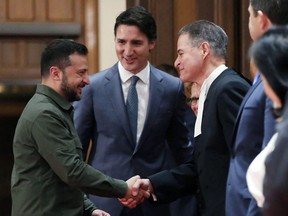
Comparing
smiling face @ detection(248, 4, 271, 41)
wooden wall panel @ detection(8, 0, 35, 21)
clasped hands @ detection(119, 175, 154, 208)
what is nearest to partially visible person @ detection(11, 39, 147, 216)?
clasped hands @ detection(119, 175, 154, 208)

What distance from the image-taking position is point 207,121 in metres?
3.07

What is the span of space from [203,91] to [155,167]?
50 centimetres

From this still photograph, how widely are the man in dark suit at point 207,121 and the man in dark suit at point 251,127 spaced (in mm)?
287

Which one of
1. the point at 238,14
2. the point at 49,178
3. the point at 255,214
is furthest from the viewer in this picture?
the point at 238,14

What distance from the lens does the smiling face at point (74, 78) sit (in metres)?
3.19

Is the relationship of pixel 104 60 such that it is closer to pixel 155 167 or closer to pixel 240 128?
pixel 155 167

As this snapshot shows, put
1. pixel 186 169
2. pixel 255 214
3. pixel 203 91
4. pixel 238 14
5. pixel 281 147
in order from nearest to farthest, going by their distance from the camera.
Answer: pixel 281 147
pixel 255 214
pixel 203 91
pixel 186 169
pixel 238 14

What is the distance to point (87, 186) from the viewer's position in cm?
304

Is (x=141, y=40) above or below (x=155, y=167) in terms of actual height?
above

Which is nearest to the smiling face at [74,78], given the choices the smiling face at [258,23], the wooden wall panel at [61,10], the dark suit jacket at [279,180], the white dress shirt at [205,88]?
the white dress shirt at [205,88]

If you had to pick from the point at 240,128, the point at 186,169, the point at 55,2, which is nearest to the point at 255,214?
the point at 240,128

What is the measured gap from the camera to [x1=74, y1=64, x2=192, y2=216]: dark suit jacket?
3.48m

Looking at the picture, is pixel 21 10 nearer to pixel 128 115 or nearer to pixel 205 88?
pixel 128 115

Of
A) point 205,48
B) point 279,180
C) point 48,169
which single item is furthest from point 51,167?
point 279,180
